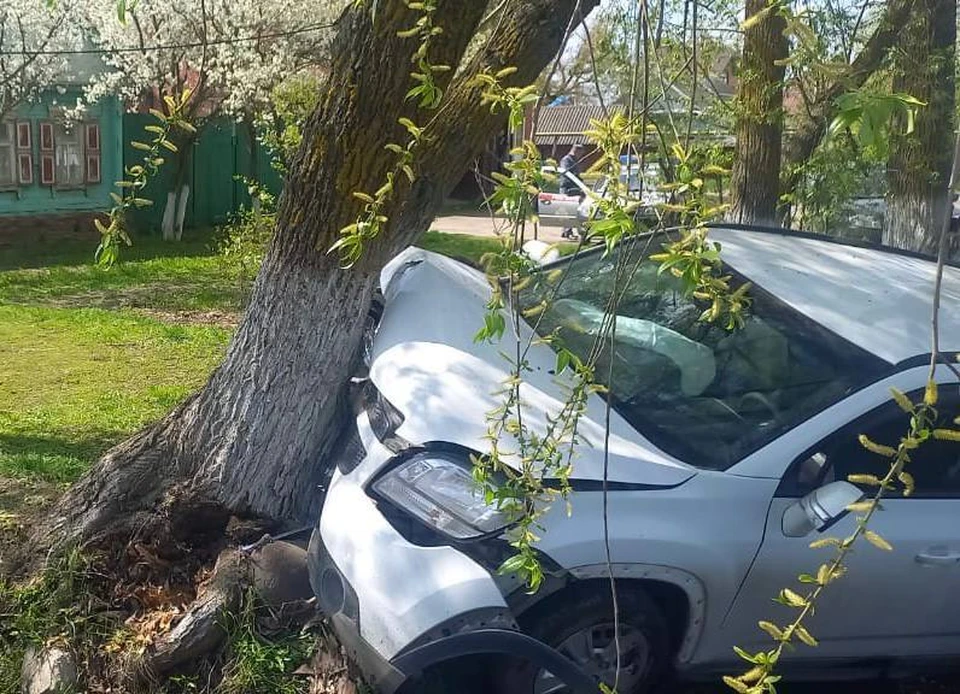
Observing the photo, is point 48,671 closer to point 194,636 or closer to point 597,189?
point 194,636

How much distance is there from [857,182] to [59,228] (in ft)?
45.7

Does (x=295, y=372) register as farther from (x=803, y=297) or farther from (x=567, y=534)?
(x=803, y=297)

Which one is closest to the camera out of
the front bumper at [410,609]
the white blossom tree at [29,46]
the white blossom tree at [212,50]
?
the front bumper at [410,609]

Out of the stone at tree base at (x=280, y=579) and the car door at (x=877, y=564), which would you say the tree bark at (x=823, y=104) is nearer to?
the car door at (x=877, y=564)

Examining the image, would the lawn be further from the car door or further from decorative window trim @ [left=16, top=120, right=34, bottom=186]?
decorative window trim @ [left=16, top=120, right=34, bottom=186]

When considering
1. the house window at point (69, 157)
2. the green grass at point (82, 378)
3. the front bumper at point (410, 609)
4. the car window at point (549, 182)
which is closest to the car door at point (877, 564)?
the front bumper at point (410, 609)

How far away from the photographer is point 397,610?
3260 millimetres

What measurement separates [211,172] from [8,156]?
4292 millimetres

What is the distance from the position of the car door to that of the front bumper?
0.74 m

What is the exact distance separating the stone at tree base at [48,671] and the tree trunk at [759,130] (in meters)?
5.95

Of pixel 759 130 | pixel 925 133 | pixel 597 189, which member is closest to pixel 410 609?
pixel 597 189

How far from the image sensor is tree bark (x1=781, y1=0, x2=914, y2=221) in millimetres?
7074

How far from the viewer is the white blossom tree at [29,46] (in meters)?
15.1

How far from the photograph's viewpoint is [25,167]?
58.3 ft
